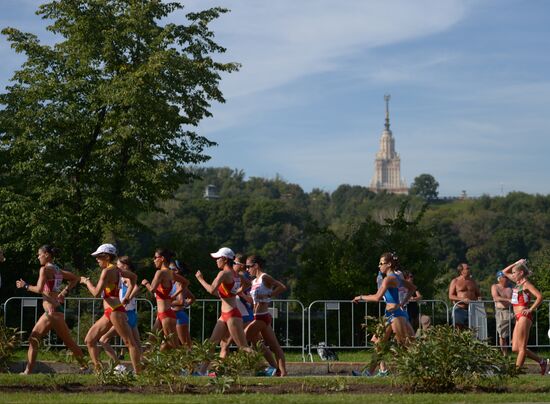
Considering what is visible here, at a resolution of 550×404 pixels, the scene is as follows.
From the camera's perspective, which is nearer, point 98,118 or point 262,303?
point 262,303

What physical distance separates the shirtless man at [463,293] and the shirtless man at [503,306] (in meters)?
0.55

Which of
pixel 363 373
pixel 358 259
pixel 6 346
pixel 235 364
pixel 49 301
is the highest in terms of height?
pixel 358 259

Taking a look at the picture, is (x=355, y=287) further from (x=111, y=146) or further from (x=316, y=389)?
(x=316, y=389)

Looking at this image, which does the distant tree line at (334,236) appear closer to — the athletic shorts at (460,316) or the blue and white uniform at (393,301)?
the athletic shorts at (460,316)

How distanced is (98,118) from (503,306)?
47.9 feet

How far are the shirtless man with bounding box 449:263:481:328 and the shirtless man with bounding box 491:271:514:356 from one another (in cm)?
55

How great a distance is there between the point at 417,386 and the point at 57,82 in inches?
739

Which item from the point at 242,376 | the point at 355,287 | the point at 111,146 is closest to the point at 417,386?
the point at 242,376

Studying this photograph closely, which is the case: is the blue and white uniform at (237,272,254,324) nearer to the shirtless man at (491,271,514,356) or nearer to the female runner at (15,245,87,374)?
the female runner at (15,245,87,374)

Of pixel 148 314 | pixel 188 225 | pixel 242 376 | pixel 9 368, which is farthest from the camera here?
pixel 188 225

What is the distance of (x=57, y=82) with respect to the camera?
28.2 metres

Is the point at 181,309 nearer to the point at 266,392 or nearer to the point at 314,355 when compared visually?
the point at 266,392

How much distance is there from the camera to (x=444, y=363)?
465 inches

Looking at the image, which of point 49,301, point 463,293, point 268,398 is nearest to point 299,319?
point 463,293
